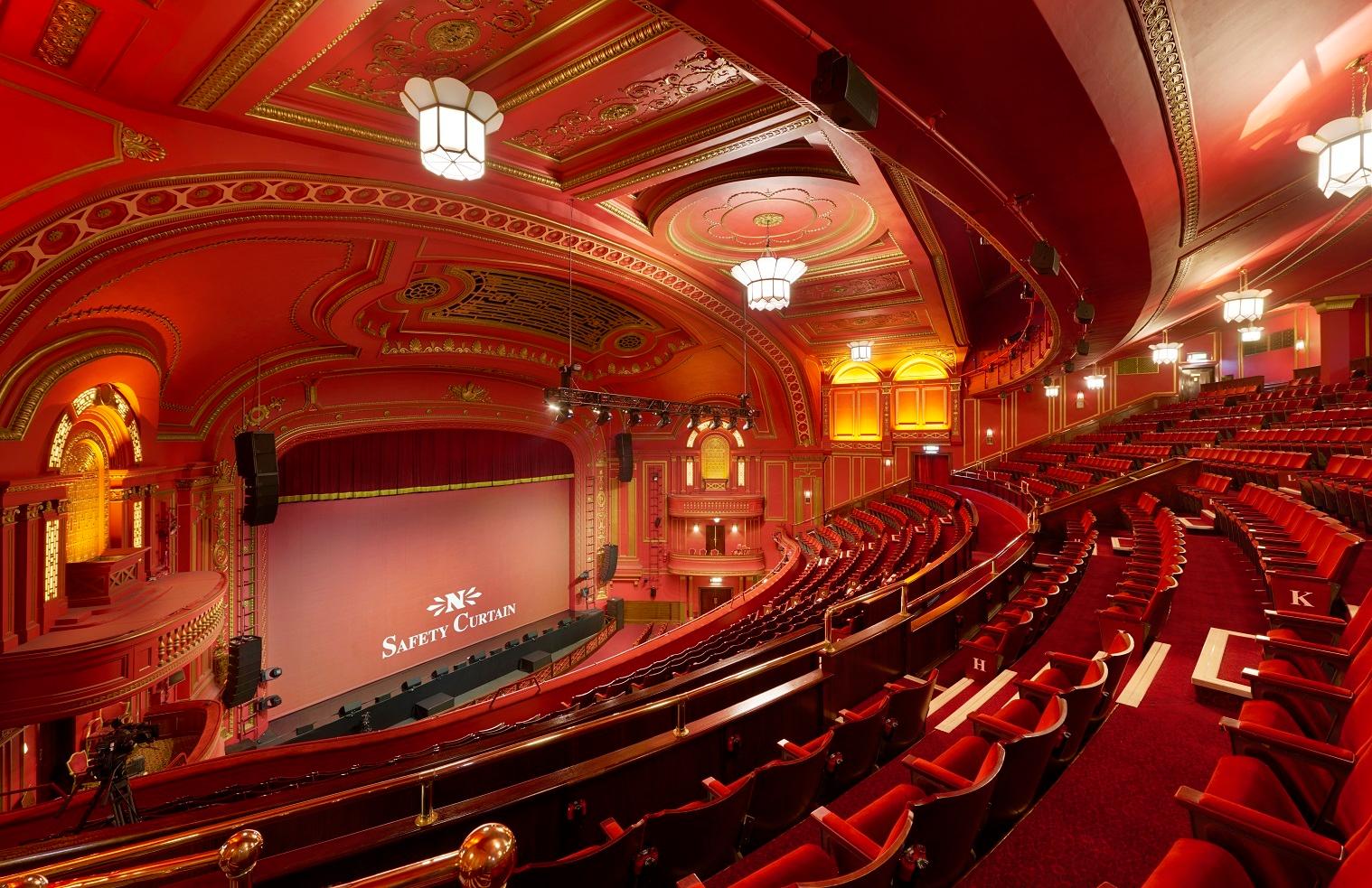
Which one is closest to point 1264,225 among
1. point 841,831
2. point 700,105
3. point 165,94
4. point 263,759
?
point 700,105

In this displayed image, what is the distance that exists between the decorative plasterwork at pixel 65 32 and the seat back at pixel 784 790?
4.49 metres

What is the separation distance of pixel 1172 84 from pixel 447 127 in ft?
11.7

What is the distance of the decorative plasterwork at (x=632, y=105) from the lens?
4324 millimetres

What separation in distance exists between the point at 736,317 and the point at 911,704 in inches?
344

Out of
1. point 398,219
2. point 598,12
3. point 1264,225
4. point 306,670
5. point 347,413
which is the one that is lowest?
point 306,670

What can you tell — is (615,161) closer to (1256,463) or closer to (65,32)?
(65,32)

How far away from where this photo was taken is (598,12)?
365 cm

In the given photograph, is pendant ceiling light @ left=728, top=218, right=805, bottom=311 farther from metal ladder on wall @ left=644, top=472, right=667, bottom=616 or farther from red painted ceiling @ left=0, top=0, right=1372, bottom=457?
metal ladder on wall @ left=644, top=472, right=667, bottom=616

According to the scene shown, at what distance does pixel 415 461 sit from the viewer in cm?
1173

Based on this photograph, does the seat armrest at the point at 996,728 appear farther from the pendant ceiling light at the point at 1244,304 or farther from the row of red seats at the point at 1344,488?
the pendant ceiling light at the point at 1244,304

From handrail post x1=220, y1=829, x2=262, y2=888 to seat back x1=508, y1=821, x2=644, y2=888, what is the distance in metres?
0.83

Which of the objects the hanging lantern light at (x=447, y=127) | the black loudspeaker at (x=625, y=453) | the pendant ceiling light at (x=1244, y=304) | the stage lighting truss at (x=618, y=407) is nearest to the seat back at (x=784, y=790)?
the hanging lantern light at (x=447, y=127)

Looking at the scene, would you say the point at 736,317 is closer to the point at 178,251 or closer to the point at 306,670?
the point at 178,251

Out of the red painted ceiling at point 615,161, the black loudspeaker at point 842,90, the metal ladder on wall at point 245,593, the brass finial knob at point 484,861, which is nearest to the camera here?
the brass finial knob at point 484,861
